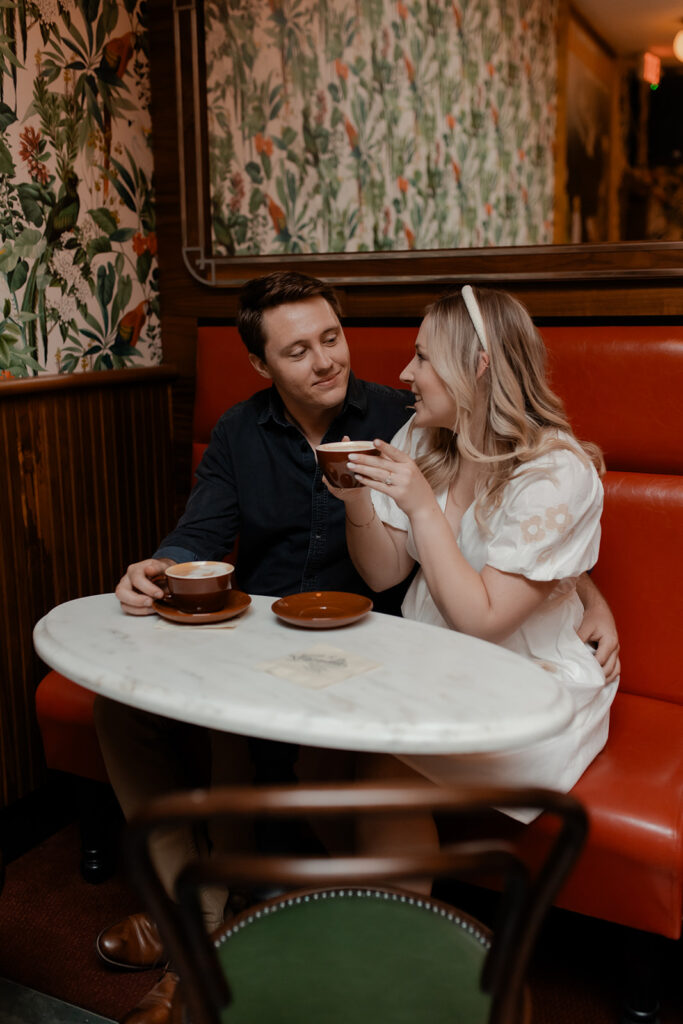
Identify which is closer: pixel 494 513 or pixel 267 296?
pixel 494 513

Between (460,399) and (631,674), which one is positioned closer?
(460,399)

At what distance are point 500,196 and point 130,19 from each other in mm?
1142

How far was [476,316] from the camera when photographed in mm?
1630

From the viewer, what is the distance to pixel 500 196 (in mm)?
2334

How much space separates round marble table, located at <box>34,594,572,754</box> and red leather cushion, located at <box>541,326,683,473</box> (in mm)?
726

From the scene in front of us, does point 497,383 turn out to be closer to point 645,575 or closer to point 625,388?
point 625,388

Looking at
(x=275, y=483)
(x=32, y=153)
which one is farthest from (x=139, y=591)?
(x=32, y=153)

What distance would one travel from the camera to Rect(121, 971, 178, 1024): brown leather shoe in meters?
1.57

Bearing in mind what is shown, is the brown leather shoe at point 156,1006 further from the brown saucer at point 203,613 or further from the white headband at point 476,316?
the white headband at point 476,316

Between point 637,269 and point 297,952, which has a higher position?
point 637,269

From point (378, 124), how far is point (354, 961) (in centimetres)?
206

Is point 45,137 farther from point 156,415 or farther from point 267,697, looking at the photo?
point 267,697

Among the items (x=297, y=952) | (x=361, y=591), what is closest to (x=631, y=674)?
(x=361, y=591)

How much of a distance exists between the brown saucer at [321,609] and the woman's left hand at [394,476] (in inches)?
7.0
